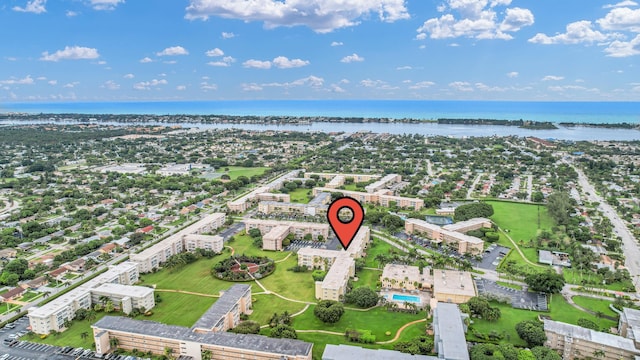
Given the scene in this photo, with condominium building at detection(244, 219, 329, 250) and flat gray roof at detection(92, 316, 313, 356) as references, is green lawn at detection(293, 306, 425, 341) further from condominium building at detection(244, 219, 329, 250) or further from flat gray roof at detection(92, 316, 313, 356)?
condominium building at detection(244, 219, 329, 250)

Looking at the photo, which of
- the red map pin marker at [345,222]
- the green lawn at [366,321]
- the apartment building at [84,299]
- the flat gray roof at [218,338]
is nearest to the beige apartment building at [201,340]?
the flat gray roof at [218,338]

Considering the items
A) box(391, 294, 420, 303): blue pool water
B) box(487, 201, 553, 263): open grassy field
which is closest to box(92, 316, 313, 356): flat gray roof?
box(391, 294, 420, 303): blue pool water

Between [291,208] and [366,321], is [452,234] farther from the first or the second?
[291,208]

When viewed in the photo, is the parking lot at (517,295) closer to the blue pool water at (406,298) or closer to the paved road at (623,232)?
the blue pool water at (406,298)

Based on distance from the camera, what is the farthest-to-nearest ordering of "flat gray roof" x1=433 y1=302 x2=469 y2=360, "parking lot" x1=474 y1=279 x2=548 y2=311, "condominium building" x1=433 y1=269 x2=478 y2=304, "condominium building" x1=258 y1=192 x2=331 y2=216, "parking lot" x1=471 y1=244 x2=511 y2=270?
1. "condominium building" x1=258 y1=192 x2=331 y2=216
2. "parking lot" x1=471 y1=244 x2=511 y2=270
3. "parking lot" x1=474 y1=279 x2=548 y2=311
4. "condominium building" x1=433 y1=269 x2=478 y2=304
5. "flat gray roof" x1=433 y1=302 x2=469 y2=360

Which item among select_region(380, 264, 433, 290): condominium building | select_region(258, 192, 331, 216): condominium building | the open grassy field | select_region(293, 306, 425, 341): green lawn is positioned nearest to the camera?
select_region(293, 306, 425, 341): green lawn

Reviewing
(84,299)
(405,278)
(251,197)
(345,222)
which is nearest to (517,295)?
(405,278)

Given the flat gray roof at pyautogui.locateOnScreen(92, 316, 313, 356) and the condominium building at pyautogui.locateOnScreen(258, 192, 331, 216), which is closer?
the flat gray roof at pyautogui.locateOnScreen(92, 316, 313, 356)
